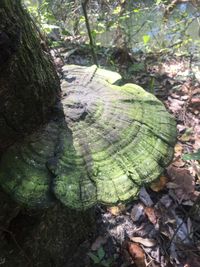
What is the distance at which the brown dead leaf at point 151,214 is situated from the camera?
2.77 m

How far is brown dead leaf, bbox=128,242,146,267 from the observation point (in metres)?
2.47

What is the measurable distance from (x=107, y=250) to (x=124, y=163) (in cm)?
111

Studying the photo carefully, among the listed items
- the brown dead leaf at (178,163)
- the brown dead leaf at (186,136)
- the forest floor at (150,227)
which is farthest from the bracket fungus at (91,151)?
the brown dead leaf at (186,136)

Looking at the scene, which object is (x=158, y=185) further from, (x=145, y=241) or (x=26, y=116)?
(x=26, y=116)

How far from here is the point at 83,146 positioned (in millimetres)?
1690

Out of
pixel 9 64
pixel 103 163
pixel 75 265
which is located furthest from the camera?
pixel 75 265

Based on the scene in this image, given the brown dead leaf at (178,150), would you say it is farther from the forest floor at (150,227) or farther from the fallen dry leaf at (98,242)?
the fallen dry leaf at (98,242)

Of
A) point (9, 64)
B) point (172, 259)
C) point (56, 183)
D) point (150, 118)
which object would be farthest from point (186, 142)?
point (9, 64)

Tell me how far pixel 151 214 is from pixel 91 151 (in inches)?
52.9

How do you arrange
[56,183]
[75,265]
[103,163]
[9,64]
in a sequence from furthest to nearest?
[75,265], [103,163], [56,183], [9,64]

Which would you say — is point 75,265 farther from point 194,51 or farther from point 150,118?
point 194,51

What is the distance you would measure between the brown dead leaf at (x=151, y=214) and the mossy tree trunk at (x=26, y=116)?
636 mm

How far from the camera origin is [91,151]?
5.54 ft

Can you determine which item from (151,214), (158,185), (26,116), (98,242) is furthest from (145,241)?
(26,116)
